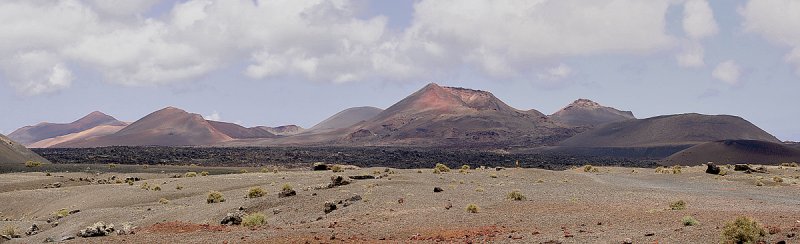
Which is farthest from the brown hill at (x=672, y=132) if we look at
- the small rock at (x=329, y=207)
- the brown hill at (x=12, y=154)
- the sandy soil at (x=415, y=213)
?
the small rock at (x=329, y=207)

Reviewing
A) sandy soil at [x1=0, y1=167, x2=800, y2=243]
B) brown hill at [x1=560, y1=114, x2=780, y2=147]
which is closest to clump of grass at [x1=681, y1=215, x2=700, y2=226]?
sandy soil at [x1=0, y1=167, x2=800, y2=243]

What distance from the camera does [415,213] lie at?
23750 millimetres

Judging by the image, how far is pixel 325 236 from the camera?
18.7 metres

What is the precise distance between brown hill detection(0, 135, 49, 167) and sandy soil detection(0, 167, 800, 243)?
33.0 m

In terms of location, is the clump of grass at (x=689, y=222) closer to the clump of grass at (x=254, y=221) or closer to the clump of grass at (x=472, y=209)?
the clump of grass at (x=472, y=209)

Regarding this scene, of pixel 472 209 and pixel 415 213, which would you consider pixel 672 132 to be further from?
pixel 415 213

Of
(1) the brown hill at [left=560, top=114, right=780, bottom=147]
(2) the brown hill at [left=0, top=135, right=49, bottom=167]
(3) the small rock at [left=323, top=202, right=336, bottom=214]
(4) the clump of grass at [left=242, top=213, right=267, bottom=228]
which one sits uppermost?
(1) the brown hill at [left=560, top=114, right=780, bottom=147]

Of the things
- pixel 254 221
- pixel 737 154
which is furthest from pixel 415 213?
pixel 737 154

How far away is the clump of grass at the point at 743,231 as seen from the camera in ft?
44.9

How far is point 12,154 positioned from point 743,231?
77683 millimetres

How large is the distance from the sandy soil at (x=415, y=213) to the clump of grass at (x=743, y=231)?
1.63 feet

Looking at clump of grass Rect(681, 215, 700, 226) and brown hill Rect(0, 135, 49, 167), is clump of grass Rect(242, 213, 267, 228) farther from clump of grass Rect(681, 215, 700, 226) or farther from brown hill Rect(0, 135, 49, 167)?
brown hill Rect(0, 135, 49, 167)

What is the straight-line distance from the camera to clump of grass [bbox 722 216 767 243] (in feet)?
44.9

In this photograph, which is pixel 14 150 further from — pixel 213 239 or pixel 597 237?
pixel 597 237
